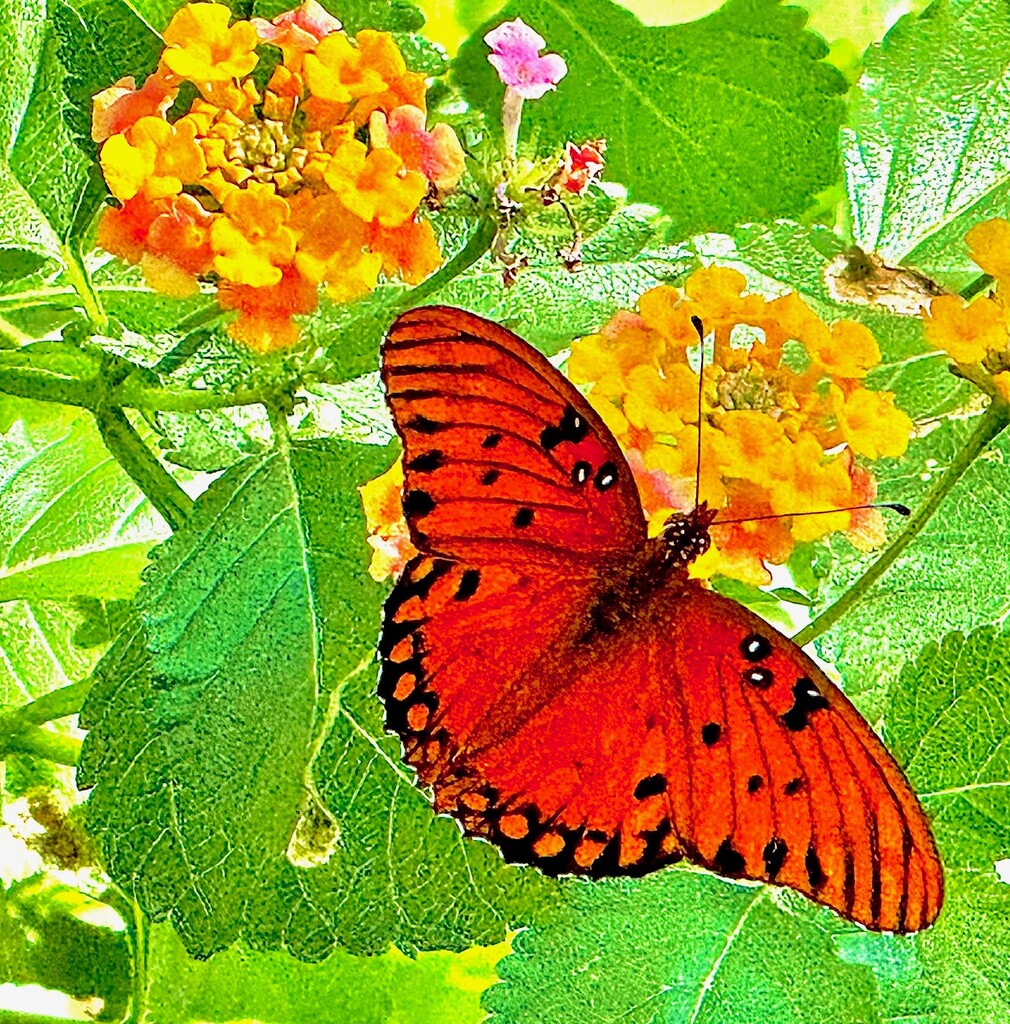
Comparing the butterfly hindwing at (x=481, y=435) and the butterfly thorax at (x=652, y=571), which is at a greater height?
the butterfly hindwing at (x=481, y=435)

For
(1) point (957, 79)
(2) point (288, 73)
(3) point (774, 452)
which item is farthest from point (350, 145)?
(1) point (957, 79)

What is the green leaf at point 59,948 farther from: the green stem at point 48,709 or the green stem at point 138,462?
the green stem at point 138,462

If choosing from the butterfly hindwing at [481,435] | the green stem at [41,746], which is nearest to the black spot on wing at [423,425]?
the butterfly hindwing at [481,435]

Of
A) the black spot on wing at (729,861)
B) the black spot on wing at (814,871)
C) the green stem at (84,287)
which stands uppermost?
the green stem at (84,287)

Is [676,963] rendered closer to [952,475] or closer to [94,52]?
[952,475]

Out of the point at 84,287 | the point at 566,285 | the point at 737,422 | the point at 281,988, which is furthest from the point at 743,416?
the point at 281,988

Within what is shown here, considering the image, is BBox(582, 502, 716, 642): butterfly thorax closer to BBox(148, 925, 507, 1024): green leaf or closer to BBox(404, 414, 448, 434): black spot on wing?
BBox(404, 414, 448, 434): black spot on wing

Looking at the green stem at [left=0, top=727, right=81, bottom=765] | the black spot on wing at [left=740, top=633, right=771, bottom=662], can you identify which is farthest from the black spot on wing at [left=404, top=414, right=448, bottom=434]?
the green stem at [left=0, top=727, right=81, bottom=765]
